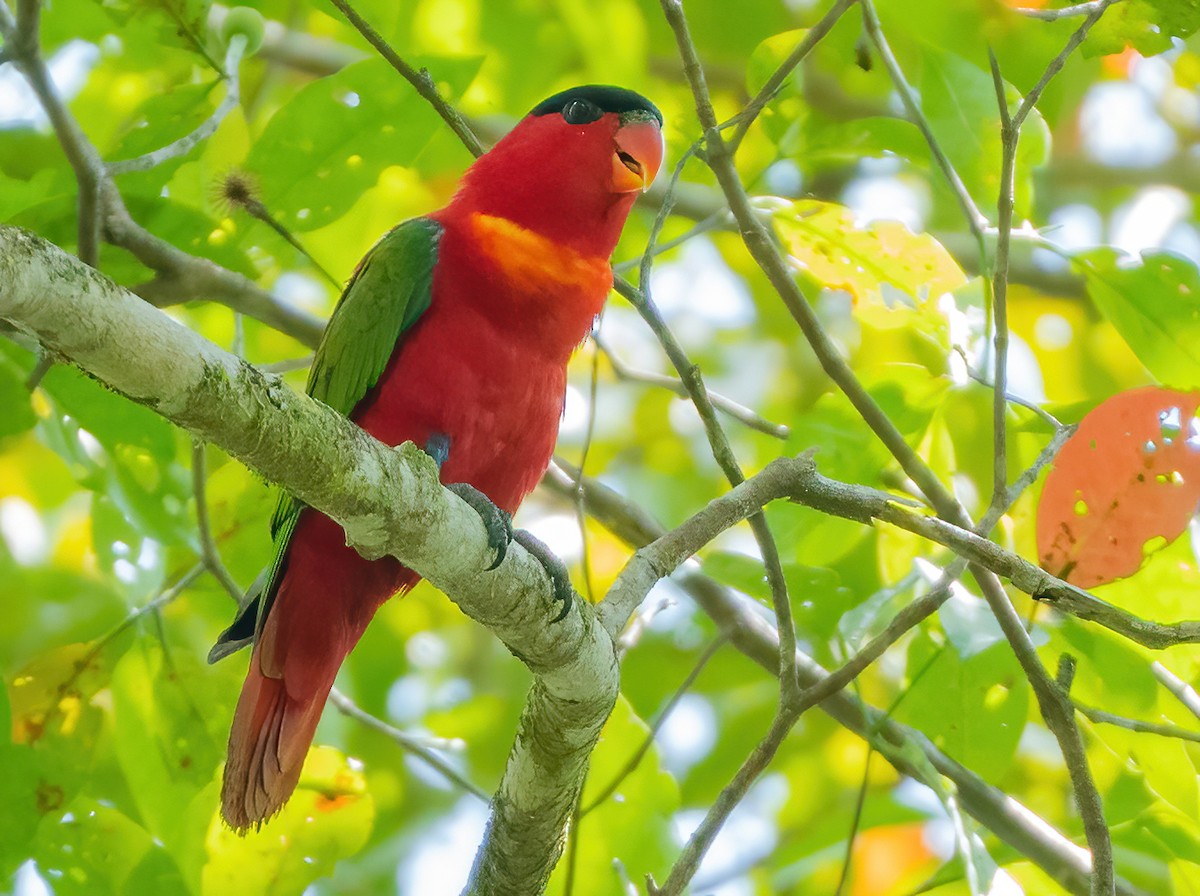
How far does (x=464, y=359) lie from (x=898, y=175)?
3381 mm

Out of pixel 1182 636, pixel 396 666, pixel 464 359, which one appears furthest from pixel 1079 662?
pixel 396 666

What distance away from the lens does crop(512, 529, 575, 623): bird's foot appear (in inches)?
80.0

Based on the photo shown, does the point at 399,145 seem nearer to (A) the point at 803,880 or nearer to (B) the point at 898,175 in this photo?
(A) the point at 803,880

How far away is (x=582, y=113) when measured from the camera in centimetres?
306

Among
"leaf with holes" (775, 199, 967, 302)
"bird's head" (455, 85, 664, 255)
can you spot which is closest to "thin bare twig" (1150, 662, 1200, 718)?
"leaf with holes" (775, 199, 967, 302)

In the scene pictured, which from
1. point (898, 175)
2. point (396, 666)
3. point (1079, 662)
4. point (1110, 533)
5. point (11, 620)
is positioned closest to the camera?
point (1110, 533)

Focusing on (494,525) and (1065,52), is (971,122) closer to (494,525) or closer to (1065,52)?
(1065,52)

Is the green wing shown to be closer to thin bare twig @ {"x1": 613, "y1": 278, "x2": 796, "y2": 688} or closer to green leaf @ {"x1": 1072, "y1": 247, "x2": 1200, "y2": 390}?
thin bare twig @ {"x1": 613, "y1": 278, "x2": 796, "y2": 688}

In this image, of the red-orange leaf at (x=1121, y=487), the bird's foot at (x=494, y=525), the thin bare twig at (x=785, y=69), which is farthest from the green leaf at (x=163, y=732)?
the red-orange leaf at (x=1121, y=487)

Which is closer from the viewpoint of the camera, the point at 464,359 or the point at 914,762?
the point at 914,762

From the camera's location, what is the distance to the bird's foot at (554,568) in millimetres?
2033

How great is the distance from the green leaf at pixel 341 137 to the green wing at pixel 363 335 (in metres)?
0.15

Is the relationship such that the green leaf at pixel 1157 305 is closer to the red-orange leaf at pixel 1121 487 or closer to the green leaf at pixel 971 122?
the red-orange leaf at pixel 1121 487

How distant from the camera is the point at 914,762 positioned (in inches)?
93.6
